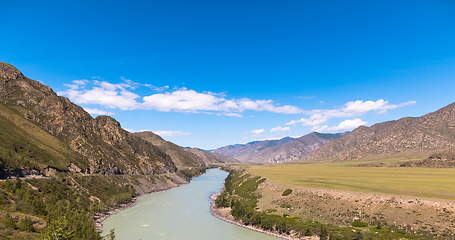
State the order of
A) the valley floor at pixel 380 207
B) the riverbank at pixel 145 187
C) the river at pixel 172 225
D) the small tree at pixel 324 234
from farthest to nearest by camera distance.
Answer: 1. the riverbank at pixel 145 187
2. the river at pixel 172 225
3. the small tree at pixel 324 234
4. the valley floor at pixel 380 207

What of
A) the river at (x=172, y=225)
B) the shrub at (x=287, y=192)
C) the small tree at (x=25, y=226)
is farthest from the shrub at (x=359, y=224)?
the small tree at (x=25, y=226)

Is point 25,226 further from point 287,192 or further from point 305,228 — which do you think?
point 287,192

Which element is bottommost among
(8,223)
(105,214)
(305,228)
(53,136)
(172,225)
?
(172,225)

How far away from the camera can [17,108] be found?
15562 centimetres

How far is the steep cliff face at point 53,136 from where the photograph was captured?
12078 centimetres

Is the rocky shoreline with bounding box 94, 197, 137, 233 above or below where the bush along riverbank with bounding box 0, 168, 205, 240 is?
below

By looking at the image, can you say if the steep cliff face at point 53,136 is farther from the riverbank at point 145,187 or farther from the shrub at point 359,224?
the shrub at point 359,224

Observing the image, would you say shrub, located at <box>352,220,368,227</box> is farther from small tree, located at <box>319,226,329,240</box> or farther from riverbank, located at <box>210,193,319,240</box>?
riverbank, located at <box>210,193,319,240</box>

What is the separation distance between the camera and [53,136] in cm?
14912

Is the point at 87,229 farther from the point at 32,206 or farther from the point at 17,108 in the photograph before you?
the point at 17,108

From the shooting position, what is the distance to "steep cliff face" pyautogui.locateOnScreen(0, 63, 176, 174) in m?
121

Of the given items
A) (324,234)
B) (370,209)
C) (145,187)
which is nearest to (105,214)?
(145,187)

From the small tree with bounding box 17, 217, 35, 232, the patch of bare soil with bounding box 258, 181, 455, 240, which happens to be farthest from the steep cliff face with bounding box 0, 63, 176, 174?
the patch of bare soil with bounding box 258, 181, 455, 240

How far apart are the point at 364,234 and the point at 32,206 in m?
68.4
